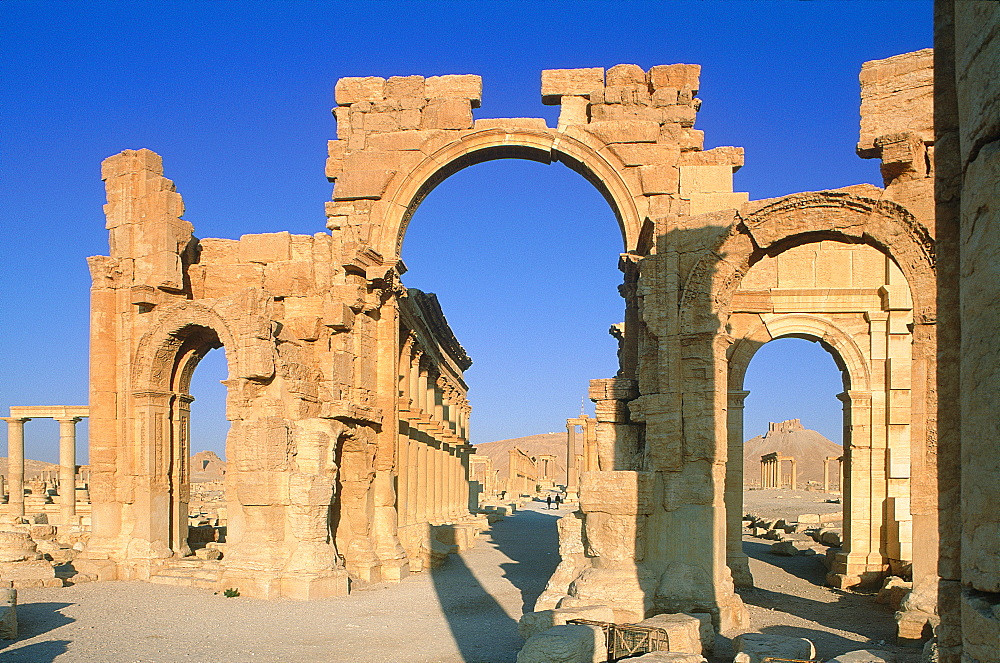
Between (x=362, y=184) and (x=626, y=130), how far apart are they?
15.7 feet

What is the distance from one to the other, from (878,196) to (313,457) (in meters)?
8.68

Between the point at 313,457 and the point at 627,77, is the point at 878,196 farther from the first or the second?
the point at 313,457

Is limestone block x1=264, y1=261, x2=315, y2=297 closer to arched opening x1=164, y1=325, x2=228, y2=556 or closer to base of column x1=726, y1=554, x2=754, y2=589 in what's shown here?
arched opening x1=164, y1=325, x2=228, y2=556

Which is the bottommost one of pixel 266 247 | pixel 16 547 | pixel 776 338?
pixel 16 547

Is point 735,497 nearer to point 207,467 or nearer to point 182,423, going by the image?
point 182,423

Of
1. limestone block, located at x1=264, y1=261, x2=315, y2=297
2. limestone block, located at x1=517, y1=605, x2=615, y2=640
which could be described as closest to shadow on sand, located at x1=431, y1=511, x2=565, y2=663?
limestone block, located at x1=517, y1=605, x2=615, y2=640

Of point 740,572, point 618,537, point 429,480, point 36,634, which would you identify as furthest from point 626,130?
point 429,480

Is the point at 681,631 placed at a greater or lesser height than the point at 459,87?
lesser

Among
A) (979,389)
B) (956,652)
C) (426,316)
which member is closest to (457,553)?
(426,316)

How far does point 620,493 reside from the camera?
9.93 metres

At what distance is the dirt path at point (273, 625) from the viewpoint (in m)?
8.84

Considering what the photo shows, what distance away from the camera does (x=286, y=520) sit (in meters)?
12.6

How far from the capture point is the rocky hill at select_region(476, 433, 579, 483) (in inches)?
4023

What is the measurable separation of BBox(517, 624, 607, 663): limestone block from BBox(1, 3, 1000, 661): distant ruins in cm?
198
